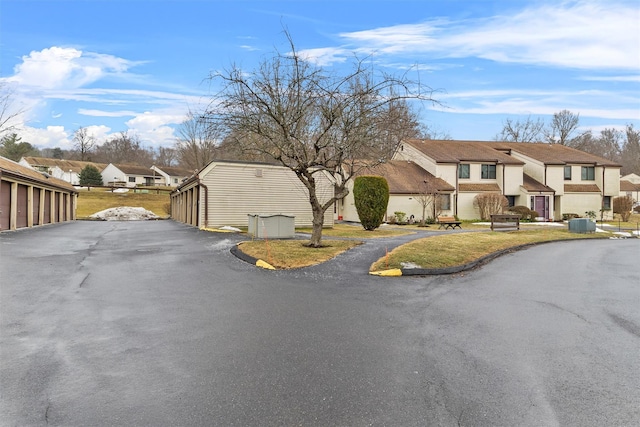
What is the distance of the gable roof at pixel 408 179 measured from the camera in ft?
101

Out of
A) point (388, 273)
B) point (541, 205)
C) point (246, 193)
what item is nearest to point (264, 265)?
point (388, 273)

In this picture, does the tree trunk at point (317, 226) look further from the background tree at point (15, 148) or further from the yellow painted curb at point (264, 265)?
the background tree at point (15, 148)

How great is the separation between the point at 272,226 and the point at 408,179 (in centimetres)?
1954

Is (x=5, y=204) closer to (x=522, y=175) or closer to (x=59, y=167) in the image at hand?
(x=522, y=175)

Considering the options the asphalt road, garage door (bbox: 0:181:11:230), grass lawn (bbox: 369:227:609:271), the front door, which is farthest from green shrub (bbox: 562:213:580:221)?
garage door (bbox: 0:181:11:230)

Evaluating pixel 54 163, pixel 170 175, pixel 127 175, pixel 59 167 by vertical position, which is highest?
pixel 54 163

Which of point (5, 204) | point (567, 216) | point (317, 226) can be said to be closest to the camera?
point (317, 226)

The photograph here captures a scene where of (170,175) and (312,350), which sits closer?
(312,350)

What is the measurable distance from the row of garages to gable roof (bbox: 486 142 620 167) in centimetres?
3929

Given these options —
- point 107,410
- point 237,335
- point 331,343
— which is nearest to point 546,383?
point 331,343

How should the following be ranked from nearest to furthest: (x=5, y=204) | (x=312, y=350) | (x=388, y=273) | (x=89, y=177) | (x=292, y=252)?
(x=312, y=350)
(x=388, y=273)
(x=292, y=252)
(x=5, y=204)
(x=89, y=177)

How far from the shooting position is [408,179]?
108 feet

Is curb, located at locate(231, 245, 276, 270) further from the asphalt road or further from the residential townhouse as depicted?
the residential townhouse

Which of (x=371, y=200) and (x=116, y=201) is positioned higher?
(x=116, y=201)
